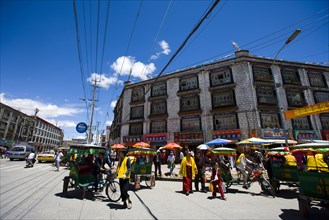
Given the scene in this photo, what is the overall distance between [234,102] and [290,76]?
9.12 metres

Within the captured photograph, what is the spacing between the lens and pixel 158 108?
25.4 metres

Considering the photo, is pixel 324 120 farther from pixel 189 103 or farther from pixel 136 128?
pixel 136 128

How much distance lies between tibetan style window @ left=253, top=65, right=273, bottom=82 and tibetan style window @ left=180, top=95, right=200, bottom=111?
7.97m

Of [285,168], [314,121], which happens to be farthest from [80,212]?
[314,121]

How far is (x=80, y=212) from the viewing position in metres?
4.98

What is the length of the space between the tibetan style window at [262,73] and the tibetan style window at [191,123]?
9178 mm

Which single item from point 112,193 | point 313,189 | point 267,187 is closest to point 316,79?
point 267,187

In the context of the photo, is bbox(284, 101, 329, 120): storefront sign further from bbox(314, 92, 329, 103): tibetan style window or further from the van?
the van

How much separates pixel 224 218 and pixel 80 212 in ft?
14.2

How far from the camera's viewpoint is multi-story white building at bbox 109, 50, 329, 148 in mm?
19453

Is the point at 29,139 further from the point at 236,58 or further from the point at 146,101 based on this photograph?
the point at 236,58

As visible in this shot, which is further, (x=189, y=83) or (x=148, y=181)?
(x=189, y=83)

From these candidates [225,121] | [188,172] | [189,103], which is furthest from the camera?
[189,103]

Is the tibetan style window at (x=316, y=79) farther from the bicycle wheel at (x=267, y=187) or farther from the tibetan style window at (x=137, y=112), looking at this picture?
the tibetan style window at (x=137, y=112)
